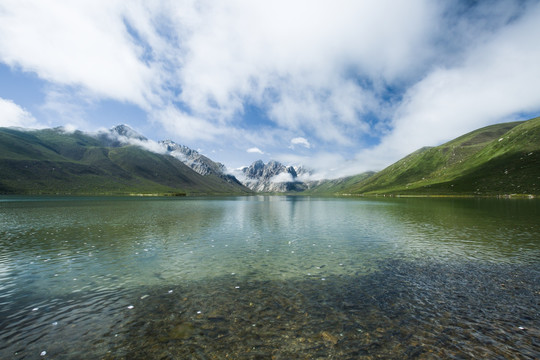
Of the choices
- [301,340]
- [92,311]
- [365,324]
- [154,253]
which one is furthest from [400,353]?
[154,253]

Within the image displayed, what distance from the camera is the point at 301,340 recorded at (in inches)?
519

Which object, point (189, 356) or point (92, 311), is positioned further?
point (92, 311)

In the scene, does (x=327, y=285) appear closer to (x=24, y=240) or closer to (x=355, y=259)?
(x=355, y=259)

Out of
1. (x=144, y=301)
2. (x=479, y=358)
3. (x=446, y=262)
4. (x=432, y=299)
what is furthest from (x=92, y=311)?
(x=446, y=262)

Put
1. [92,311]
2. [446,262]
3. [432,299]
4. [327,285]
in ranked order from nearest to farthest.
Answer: [92,311] < [432,299] < [327,285] < [446,262]

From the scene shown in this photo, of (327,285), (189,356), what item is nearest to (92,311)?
(189,356)

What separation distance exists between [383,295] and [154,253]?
27.2 m

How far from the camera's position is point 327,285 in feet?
68.8

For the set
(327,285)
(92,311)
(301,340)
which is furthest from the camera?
(327,285)

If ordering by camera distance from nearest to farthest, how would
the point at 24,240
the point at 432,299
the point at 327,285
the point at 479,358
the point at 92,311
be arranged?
1. the point at 479,358
2. the point at 92,311
3. the point at 432,299
4. the point at 327,285
5. the point at 24,240

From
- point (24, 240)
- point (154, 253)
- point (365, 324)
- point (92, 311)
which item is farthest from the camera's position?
point (24, 240)

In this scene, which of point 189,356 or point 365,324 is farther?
point 365,324

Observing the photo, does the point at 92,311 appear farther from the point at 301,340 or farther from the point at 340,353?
the point at 340,353

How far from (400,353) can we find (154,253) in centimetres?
2937
